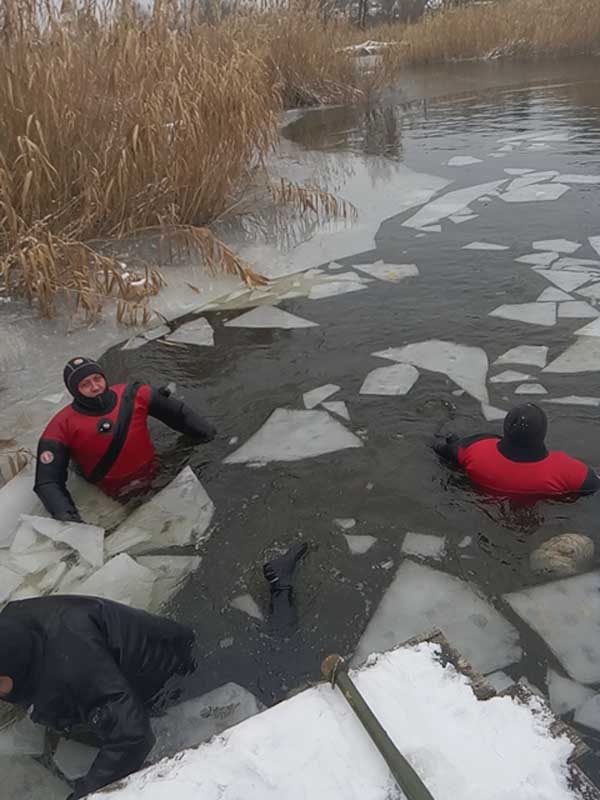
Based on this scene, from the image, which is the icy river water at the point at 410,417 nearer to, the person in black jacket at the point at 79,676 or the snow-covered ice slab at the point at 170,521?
the snow-covered ice slab at the point at 170,521

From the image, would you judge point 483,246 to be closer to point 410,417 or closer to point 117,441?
point 410,417

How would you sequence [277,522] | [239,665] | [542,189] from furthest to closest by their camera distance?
[542,189]
[277,522]
[239,665]

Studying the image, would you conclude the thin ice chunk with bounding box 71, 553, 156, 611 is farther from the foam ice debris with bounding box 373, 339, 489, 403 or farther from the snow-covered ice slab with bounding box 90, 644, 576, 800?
the foam ice debris with bounding box 373, 339, 489, 403

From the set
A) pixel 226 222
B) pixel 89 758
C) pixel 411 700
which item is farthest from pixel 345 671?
pixel 226 222

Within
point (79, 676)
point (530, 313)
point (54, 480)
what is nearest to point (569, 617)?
point (79, 676)

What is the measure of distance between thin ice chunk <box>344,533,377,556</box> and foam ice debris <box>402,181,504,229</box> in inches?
180

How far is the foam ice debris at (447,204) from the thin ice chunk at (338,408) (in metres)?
3.42

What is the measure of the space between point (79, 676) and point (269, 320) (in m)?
3.58

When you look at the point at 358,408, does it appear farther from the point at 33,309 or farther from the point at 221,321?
the point at 33,309

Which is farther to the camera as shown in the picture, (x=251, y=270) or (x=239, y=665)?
(x=251, y=270)

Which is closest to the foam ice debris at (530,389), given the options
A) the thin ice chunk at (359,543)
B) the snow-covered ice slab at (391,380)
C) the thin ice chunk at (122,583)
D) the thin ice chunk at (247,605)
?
the snow-covered ice slab at (391,380)

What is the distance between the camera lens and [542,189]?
24.7 feet

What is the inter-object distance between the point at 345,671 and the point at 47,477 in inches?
86.9

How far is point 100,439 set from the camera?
354 centimetres
